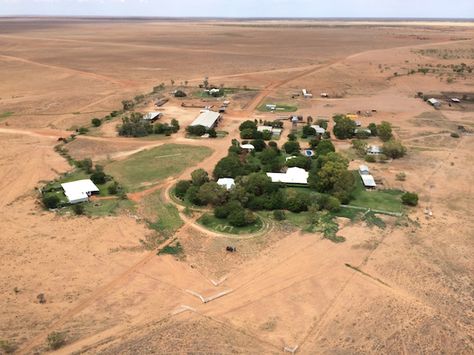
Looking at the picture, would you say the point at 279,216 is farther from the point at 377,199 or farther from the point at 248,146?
the point at 248,146

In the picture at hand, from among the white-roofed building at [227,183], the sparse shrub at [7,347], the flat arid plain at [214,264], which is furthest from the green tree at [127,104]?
the sparse shrub at [7,347]

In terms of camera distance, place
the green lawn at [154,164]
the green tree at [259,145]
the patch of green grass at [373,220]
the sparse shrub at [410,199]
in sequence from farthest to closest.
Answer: the green tree at [259,145] → the green lawn at [154,164] → the sparse shrub at [410,199] → the patch of green grass at [373,220]

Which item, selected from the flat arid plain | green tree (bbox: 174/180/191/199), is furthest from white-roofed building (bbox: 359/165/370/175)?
green tree (bbox: 174/180/191/199)

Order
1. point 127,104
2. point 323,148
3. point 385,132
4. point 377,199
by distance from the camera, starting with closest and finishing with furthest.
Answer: point 377,199 < point 323,148 < point 385,132 < point 127,104

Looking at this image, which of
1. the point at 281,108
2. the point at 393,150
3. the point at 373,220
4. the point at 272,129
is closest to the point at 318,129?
the point at 272,129

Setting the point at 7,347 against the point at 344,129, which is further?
the point at 344,129

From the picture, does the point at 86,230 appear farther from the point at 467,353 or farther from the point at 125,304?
the point at 467,353

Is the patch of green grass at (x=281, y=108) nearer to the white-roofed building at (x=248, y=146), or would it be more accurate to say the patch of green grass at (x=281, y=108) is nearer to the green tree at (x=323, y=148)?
the white-roofed building at (x=248, y=146)
